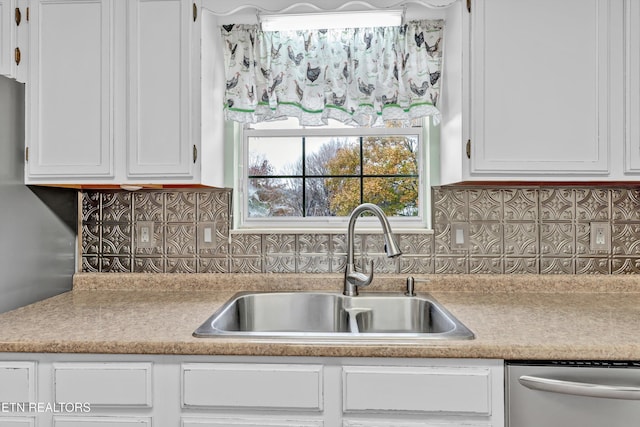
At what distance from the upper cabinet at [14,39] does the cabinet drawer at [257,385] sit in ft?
4.27

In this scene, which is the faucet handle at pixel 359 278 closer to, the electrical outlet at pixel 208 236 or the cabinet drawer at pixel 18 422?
the electrical outlet at pixel 208 236

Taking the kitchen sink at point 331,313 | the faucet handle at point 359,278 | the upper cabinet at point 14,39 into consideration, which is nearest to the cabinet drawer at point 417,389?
the kitchen sink at point 331,313

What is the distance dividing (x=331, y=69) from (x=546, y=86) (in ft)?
2.80

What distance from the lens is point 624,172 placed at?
1.51 m

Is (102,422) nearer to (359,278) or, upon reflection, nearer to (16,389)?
(16,389)

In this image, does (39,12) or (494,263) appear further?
(494,263)

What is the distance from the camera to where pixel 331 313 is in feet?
5.60

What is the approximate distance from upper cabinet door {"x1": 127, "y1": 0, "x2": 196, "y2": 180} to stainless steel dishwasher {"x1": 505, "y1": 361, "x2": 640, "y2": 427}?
1.29m

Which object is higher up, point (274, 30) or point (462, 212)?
point (274, 30)

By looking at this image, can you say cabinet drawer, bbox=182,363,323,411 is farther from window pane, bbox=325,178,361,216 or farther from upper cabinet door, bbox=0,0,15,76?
upper cabinet door, bbox=0,0,15,76

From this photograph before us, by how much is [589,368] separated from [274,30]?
166cm

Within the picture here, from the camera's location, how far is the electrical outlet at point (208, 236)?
1.89 m

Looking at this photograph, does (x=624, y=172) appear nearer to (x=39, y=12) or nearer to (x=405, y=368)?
(x=405, y=368)

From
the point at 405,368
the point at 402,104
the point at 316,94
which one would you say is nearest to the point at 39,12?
the point at 316,94
